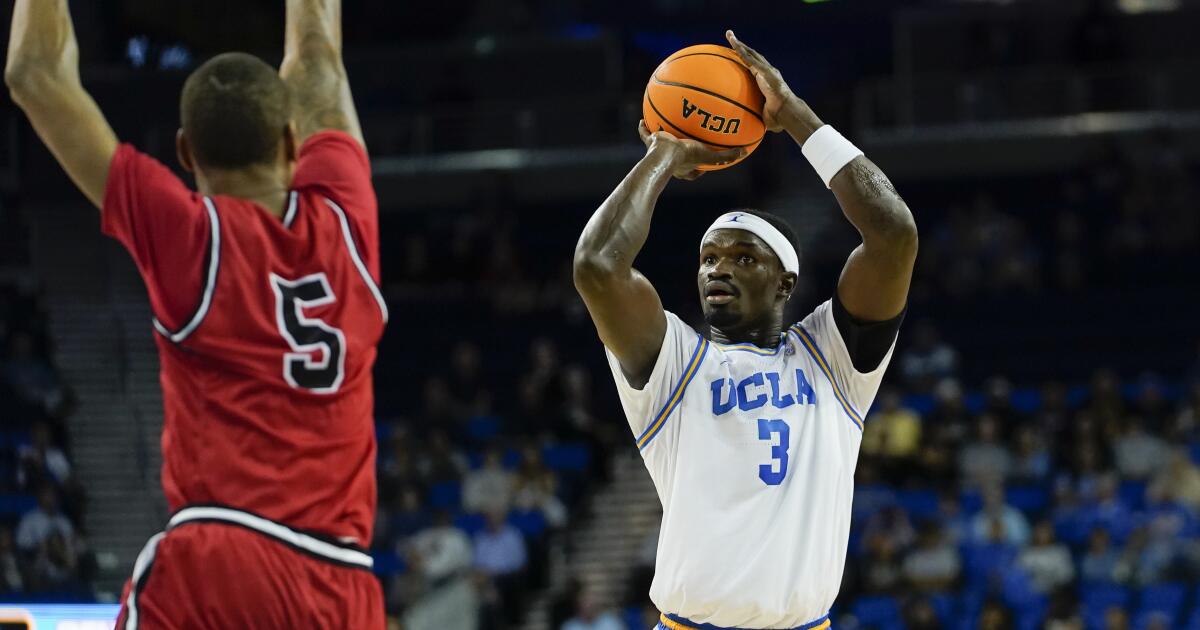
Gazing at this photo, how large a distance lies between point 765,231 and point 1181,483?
10143mm

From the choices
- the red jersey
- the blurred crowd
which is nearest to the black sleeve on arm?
→ the red jersey

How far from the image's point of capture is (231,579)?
3.08 metres

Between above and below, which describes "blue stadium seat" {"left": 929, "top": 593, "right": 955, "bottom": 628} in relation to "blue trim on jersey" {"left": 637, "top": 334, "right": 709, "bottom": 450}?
below

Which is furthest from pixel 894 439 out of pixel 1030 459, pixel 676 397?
pixel 676 397

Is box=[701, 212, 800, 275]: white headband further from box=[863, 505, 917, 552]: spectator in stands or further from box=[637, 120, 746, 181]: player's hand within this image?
box=[863, 505, 917, 552]: spectator in stands

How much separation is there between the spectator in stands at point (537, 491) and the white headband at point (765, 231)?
33.3 feet

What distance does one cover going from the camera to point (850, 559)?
13.6 m

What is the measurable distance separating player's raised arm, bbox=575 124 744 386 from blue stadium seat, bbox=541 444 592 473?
36.7ft

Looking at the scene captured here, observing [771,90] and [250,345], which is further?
[771,90]

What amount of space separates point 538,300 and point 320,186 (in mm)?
16247

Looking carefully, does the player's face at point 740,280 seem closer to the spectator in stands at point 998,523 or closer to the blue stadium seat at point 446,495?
the spectator in stands at point 998,523

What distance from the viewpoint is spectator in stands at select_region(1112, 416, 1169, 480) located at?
572 inches

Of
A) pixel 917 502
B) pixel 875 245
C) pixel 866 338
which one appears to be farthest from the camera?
pixel 917 502

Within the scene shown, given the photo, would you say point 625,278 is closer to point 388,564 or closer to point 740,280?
point 740,280
